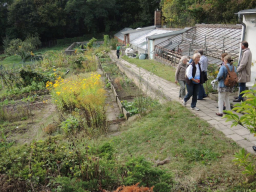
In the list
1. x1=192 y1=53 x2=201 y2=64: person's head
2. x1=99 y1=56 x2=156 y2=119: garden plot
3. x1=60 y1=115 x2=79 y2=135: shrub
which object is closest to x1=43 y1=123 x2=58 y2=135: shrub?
x1=60 y1=115 x2=79 y2=135: shrub

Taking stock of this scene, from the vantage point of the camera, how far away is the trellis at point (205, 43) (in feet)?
37.7

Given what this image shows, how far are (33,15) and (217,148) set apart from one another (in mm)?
46152

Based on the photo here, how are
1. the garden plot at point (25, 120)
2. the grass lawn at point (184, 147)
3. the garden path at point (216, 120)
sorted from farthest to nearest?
1. the garden plot at point (25, 120)
2. the garden path at point (216, 120)
3. the grass lawn at point (184, 147)

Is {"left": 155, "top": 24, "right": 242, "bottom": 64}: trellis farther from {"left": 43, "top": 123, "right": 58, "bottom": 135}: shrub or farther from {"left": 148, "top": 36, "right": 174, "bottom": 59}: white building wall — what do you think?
{"left": 43, "top": 123, "right": 58, "bottom": 135}: shrub

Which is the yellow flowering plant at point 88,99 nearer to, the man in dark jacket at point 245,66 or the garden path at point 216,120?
the garden path at point 216,120

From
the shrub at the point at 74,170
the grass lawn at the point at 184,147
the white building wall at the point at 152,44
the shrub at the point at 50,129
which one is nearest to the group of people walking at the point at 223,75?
the grass lawn at the point at 184,147

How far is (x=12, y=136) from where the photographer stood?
23.3 feet

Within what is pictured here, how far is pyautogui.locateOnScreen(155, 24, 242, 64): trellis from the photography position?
1148 centimetres

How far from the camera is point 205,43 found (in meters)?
13.3

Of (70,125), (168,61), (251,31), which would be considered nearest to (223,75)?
(251,31)

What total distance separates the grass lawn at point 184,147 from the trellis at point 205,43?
598 centimetres

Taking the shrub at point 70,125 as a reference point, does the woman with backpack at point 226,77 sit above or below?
above

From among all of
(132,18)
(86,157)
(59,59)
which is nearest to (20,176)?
(86,157)

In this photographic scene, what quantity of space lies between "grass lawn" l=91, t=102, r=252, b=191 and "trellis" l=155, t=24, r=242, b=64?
5977 mm
